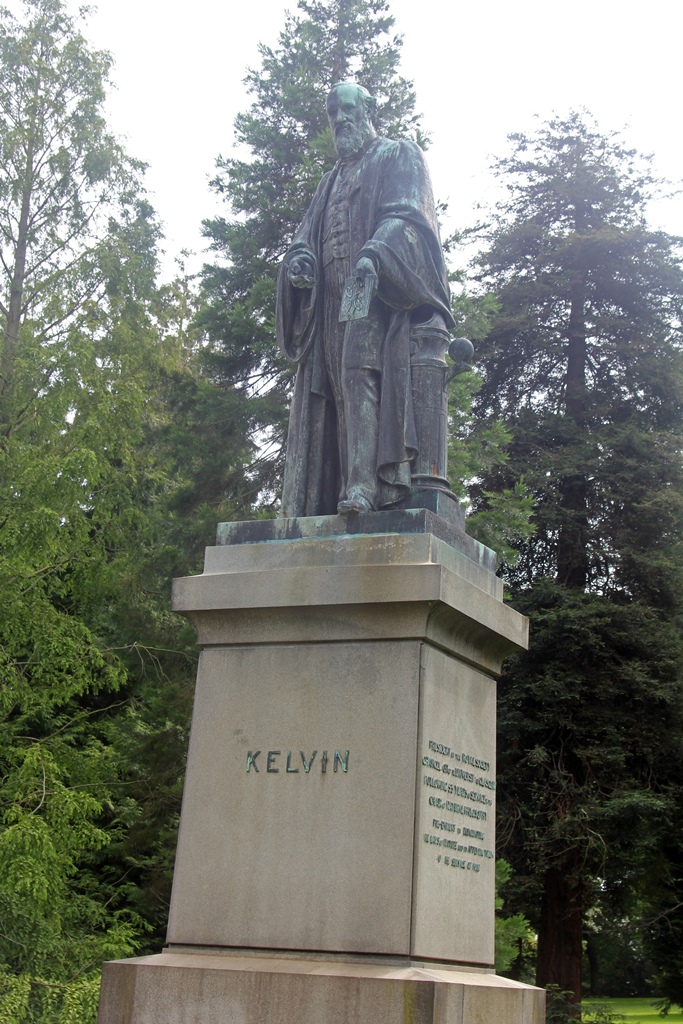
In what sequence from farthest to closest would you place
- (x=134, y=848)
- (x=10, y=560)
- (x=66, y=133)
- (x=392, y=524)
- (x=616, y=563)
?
(x=616, y=563) → (x=66, y=133) → (x=134, y=848) → (x=10, y=560) → (x=392, y=524)

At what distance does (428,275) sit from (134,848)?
1545 cm

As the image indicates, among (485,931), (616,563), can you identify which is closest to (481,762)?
(485,931)

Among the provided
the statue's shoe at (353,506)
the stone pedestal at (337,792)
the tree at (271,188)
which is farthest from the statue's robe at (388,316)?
the tree at (271,188)

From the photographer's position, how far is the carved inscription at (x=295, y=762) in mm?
5871

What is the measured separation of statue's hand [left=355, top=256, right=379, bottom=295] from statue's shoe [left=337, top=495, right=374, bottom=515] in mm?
1191

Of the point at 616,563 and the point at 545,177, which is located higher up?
the point at 545,177

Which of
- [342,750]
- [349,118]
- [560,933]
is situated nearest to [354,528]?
[342,750]

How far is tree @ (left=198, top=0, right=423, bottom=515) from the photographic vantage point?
19.5 meters

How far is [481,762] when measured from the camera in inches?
255

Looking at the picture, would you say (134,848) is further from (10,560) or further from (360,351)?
(360,351)

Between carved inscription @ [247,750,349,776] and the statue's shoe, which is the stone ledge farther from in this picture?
carved inscription @ [247,750,349,776]

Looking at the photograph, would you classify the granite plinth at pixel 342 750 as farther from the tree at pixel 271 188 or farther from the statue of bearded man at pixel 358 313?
the tree at pixel 271 188

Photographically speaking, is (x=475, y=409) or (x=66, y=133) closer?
Result: (x=66, y=133)

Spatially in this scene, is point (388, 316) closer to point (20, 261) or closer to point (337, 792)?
point (337, 792)
